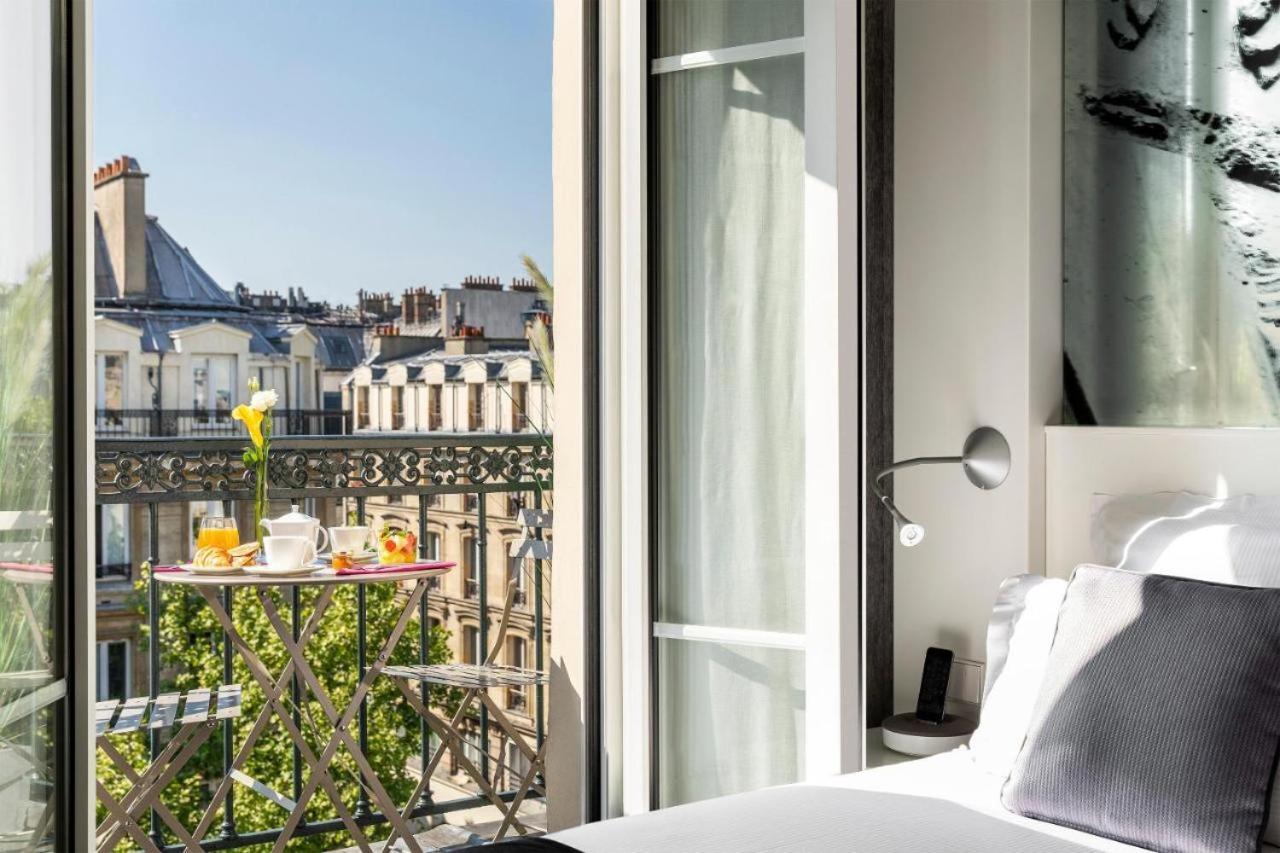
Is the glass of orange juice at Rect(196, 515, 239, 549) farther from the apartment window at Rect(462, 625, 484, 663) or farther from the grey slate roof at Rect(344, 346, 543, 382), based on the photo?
the apartment window at Rect(462, 625, 484, 663)

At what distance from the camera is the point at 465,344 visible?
8.59 metres

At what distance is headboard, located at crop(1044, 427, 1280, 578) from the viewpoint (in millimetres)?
2281

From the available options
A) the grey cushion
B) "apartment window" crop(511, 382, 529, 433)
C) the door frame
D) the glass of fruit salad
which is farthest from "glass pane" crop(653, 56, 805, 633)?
"apartment window" crop(511, 382, 529, 433)

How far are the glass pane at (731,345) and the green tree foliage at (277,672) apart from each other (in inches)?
225

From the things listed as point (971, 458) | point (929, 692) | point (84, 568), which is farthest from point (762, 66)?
point (84, 568)

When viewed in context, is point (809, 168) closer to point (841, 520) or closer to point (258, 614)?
point (841, 520)

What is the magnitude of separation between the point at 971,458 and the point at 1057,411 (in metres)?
0.24

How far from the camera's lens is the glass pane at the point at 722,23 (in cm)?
256

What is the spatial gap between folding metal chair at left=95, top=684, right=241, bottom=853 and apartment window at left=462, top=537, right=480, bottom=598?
4.96 meters

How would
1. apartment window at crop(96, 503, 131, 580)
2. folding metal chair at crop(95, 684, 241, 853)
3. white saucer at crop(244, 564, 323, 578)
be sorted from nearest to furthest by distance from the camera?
folding metal chair at crop(95, 684, 241, 853) → white saucer at crop(244, 564, 323, 578) → apartment window at crop(96, 503, 131, 580)

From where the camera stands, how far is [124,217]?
8156mm

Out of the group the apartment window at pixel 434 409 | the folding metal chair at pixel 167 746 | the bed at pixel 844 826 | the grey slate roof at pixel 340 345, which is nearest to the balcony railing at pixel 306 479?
the folding metal chair at pixel 167 746

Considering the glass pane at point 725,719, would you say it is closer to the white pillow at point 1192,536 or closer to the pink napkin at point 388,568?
the white pillow at point 1192,536

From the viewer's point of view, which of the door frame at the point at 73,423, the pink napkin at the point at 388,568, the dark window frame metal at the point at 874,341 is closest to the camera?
the door frame at the point at 73,423
